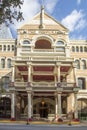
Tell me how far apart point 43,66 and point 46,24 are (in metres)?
10.5

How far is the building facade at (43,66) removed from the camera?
4622cm

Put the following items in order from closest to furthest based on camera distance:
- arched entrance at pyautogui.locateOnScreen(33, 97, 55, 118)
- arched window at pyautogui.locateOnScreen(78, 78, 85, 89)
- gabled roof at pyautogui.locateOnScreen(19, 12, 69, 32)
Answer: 1. arched entrance at pyautogui.locateOnScreen(33, 97, 55, 118)
2. gabled roof at pyautogui.locateOnScreen(19, 12, 69, 32)
3. arched window at pyautogui.locateOnScreen(78, 78, 85, 89)

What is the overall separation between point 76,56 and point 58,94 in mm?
13214

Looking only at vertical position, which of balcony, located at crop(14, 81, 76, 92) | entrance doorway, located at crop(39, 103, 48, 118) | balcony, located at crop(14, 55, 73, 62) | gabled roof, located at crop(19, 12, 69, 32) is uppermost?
gabled roof, located at crop(19, 12, 69, 32)

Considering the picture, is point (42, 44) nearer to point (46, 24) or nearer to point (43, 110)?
point (46, 24)

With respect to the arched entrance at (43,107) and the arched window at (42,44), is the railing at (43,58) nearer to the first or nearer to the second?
the arched window at (42,44)

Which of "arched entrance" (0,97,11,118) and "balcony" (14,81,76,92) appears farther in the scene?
"arched entrance" (0,97,11,118)

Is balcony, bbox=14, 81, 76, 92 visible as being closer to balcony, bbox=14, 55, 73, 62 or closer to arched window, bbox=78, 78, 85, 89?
balcony, bbox=14, 55, 73, 62

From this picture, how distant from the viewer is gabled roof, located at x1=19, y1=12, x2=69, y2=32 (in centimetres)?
5375

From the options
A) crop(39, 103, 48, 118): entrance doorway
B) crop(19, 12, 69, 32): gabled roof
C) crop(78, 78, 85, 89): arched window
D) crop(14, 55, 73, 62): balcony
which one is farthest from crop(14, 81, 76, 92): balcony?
crop(19, 12, 69, 32): gabled roof

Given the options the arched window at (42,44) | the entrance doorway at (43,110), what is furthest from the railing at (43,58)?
the entrance doorway at (43,110)

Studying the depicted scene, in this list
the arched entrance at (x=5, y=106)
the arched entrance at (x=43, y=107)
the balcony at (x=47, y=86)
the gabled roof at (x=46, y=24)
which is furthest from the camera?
the gabled roof at (x=46, y=24)

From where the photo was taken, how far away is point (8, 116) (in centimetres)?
5206

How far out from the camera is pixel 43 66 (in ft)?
154
